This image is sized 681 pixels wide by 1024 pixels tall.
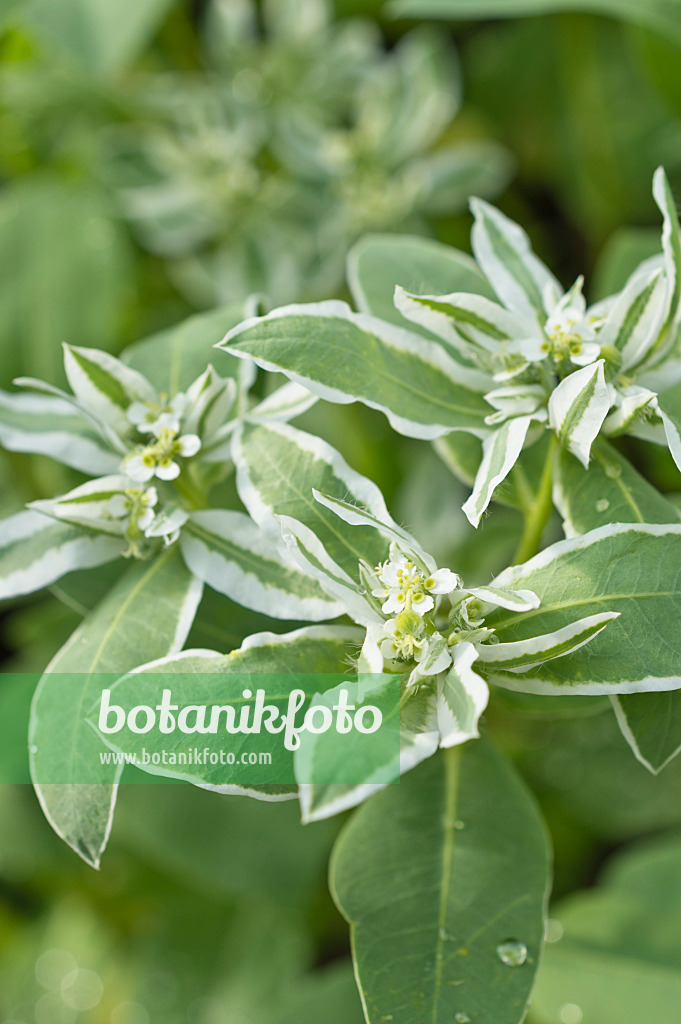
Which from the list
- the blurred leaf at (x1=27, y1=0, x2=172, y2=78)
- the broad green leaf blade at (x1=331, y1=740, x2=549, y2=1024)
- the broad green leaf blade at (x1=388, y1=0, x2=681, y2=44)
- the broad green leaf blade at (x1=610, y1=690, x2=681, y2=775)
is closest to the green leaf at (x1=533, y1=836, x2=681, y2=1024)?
the broad green leaf blade at (x1=331, y1=740, x2=549, y2=1024)

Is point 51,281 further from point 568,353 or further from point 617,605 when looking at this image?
point 617,605

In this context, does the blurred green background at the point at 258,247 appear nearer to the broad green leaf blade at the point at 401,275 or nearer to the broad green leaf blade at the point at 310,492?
the broad green leaf blade at the point at 401,275

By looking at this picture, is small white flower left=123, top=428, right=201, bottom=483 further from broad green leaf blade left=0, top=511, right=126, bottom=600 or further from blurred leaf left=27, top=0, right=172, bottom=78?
blurred leaf left=27, top=0, right=172, bottom=78

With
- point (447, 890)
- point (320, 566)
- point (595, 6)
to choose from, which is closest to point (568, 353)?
point (320, 566)

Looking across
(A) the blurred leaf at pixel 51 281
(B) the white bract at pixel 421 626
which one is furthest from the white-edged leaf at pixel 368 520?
(A) the blurred leaf at pixel 51 281

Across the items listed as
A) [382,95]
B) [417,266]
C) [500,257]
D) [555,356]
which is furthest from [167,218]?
[555,356]

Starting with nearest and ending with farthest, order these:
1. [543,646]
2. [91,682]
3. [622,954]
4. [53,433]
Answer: [543,646] → [91,682] → [53,433] → [622,954]

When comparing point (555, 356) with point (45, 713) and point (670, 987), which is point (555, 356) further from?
point (670, 987)
